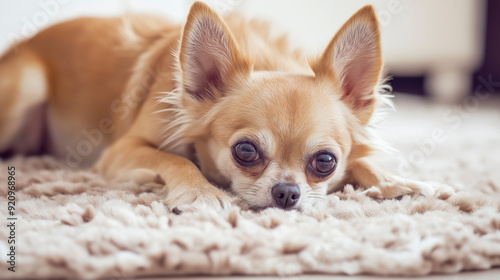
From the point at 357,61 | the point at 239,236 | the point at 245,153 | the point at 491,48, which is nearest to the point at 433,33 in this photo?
the point at 491,48

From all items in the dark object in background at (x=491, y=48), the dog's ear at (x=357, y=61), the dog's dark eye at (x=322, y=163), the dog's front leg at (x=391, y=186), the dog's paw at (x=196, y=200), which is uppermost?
the dog's ear at (x=357, y=61)

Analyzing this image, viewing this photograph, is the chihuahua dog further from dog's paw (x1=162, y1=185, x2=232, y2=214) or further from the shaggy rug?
the shaggy rug

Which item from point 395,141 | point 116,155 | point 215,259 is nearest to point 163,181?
point 116,155

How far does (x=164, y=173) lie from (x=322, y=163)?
23.0 inches

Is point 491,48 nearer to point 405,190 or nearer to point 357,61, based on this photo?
point 357,61

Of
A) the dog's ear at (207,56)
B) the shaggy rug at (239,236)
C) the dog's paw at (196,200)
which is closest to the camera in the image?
the shaggy rug at (239,236)

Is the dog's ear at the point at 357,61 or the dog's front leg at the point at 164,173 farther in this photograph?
the dog's ear at the point at 357,61

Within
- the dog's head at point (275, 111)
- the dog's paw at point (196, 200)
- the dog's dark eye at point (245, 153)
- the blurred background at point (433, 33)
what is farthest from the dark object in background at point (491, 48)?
the dog's paw at point (196, 200)

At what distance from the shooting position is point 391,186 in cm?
167

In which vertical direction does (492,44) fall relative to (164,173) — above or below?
below

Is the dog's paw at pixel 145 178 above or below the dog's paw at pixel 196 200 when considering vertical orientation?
below

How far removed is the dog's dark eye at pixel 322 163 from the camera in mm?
1623

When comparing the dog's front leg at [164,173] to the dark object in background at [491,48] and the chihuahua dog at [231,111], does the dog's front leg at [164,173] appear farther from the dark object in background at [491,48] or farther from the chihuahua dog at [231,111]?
the dark object in background at [491,48]

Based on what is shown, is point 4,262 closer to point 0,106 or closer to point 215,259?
point 215,259
